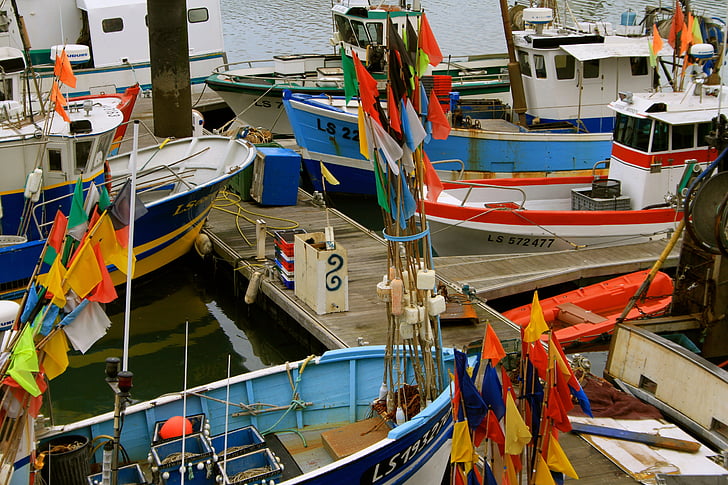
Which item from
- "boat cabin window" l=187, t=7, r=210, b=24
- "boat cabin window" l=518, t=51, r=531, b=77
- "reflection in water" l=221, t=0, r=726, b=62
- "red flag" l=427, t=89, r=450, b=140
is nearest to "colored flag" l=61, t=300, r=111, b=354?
"red flag" l=427, t=89, r=450, b=140

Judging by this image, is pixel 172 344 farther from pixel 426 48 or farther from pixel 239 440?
pixel 426 48

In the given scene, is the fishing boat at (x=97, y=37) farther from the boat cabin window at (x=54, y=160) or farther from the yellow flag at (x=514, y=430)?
the yellow flag at (x=514, y=430)

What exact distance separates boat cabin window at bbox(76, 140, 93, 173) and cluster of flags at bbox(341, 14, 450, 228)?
6645 mm

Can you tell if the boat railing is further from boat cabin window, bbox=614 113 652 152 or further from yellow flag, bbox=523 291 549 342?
yellow flag, bbox=523 291 549 342

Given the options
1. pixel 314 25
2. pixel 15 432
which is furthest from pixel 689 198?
pixel 314 25

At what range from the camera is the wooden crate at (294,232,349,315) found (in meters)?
11.9

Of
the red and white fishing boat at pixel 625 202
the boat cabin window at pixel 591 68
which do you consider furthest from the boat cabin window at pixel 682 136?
the boat cabin window at pixel 591 68

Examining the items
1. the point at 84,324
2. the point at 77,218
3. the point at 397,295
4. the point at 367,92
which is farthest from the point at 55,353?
the point at 367,92

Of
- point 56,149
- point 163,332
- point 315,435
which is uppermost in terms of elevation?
point 56,149

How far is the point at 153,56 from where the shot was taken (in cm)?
1852

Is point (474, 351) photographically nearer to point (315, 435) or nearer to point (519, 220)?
point (315, 435)

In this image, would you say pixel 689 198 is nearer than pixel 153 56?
Yes

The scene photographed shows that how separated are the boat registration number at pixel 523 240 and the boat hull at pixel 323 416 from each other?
19.9 feet

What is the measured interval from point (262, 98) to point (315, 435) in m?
14.7
